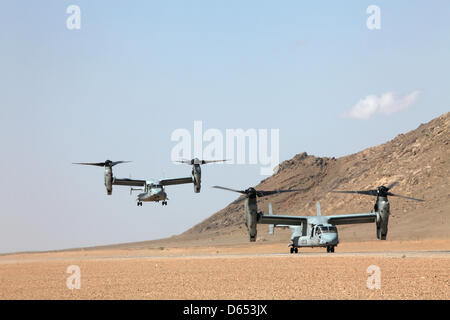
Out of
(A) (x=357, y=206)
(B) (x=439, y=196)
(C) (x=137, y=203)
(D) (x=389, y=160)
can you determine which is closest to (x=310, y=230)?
(C) (x=137, y=203)

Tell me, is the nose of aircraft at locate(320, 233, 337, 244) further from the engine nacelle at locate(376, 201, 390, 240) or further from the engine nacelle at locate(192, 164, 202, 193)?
the engine nacelle at locate(192, 164, 202, 193)

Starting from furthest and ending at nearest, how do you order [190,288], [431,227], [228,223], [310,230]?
1. [228,223]
2. [431,227]
3. [310,230]
4. [190,288]

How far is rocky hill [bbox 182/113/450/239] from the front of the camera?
107688 mm

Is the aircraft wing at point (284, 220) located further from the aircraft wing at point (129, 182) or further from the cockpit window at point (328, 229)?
the aircraft wing at point (129, 182)

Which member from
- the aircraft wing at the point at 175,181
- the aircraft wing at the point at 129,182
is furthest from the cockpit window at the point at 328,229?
the aircraft wing at the point at 129,182

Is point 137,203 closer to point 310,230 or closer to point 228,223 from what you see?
point 310,230

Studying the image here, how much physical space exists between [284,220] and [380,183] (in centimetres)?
7364

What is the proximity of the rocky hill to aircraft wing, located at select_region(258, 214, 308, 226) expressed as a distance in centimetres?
3907

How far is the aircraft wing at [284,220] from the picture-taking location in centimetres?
5800

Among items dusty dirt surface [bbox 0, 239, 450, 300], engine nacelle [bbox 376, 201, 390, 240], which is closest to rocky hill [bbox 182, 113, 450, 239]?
engine nacelle [bbox 376, 201, 390, 240]

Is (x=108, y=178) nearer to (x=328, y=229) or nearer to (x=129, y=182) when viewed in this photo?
(x=129, y=182)

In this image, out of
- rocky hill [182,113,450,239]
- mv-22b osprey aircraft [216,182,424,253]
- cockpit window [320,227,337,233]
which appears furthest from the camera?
rocky hill [182,113,450,239]
